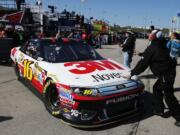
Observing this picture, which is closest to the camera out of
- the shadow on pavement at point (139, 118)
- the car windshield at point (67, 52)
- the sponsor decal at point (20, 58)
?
the shadow on pavement at point (139, 118)

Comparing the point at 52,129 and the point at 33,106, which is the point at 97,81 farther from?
the point at 33,106

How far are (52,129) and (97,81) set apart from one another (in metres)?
1.17

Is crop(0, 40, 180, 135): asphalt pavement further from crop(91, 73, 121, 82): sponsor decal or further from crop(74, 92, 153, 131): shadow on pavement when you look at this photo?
crop(91, 73, 121, 82): sponsor decal

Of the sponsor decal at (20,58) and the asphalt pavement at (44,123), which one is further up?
the sponsor decal at (20,58)

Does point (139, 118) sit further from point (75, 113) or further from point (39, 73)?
point (39, 73)

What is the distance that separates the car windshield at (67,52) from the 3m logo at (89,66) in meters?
0.38

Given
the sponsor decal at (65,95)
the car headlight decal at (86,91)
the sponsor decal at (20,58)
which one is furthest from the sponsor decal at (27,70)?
the car headlight decal at (86,91)

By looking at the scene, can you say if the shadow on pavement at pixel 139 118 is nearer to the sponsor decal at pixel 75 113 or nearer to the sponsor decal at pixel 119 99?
the sponsor decal at pixel 75 113

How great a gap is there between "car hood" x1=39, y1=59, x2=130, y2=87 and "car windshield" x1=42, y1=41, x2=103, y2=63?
1.02ft

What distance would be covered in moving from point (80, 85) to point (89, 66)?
97cm

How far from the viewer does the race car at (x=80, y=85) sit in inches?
191

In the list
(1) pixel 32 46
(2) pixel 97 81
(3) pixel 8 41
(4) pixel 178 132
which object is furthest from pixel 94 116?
(3) pixel 8 41

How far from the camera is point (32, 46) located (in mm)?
7254

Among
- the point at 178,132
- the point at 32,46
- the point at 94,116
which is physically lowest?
the point at 178,132
